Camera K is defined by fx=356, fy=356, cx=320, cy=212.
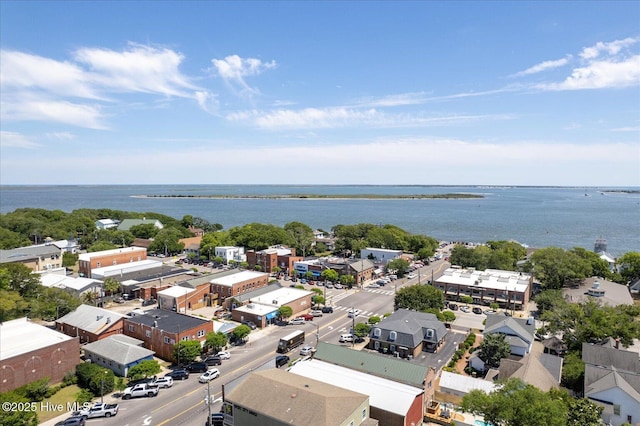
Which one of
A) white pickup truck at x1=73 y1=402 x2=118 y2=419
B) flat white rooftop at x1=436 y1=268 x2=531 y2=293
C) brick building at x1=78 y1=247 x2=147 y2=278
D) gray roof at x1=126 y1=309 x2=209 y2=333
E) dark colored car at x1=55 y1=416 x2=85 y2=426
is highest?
brick building at x1=78 y1=247 x2=147 y2=278

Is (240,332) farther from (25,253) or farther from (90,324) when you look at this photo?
(25,253)

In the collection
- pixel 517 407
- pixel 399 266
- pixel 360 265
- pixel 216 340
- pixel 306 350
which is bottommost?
pixel 306 350

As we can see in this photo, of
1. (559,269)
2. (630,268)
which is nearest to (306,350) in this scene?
(559,269)

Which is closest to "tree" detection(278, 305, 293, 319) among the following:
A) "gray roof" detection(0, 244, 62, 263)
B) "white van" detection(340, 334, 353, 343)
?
"white van" detection(340, 334, 353, 343)

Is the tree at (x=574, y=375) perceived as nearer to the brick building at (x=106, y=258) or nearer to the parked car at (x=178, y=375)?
the parked car at (x=178, y=375)

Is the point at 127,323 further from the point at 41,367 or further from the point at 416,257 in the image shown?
the point at 416,257

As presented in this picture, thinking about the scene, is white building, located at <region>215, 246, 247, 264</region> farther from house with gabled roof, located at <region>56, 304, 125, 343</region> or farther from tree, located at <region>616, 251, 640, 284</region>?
tree, located at <region>616, 251, 640, 284</region>

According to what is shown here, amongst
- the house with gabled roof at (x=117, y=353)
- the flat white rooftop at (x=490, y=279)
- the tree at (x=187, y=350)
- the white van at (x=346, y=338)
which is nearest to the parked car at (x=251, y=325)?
the tree at (x=187, y=350)

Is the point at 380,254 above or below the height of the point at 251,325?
above
